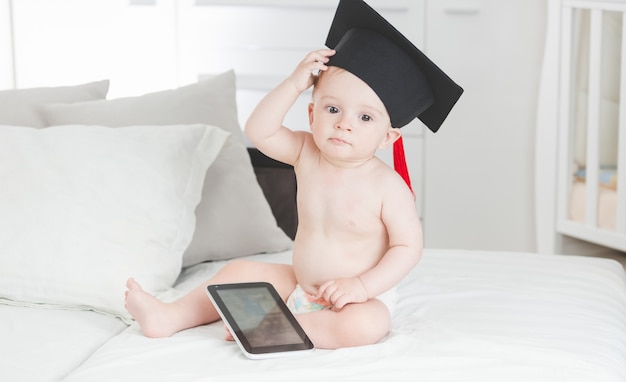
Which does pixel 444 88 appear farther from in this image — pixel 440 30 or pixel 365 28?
pixel 440 30

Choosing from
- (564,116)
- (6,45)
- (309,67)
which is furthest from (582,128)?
(6,45)

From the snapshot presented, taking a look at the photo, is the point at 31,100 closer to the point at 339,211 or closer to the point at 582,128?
the point at 339,211

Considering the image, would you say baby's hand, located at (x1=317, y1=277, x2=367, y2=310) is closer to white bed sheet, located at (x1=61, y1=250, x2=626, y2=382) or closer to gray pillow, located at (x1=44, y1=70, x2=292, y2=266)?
white bed sheet, located at (x1=61, y1=250, x2=626, y2=382)

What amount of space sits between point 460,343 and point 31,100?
3.68 feet

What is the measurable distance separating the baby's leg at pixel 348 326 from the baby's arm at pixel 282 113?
0.91 feet

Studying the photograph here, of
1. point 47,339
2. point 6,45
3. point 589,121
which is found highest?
point 6,45

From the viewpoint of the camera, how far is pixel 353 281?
1.29m

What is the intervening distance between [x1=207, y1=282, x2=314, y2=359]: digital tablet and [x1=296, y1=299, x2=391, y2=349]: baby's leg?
28 millimetres

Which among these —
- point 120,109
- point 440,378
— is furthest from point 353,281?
point 120,109

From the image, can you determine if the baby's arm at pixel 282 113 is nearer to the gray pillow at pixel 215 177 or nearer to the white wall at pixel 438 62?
the gray pillow at pixel 215 177

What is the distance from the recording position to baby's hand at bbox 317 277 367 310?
4.17 feet

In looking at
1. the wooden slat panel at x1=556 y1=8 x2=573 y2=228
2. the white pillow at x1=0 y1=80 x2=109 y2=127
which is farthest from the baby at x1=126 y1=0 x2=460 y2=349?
the wooden slat panel at x1=556 y1=8 x2=573 y2=228

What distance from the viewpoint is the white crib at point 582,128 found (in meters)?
2.38

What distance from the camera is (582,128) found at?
2539mm
